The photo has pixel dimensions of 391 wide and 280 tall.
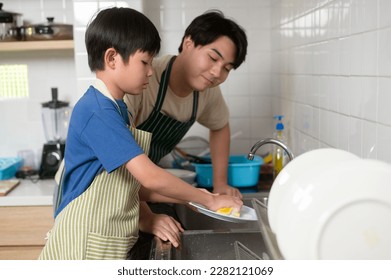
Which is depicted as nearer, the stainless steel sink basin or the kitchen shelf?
the stainless steel sink basin

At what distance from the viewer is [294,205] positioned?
72 centimetres

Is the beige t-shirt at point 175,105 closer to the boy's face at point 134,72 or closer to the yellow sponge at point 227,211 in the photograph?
the boy's face at point 134,72

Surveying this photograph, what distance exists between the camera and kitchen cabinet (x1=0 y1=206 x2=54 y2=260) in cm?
206

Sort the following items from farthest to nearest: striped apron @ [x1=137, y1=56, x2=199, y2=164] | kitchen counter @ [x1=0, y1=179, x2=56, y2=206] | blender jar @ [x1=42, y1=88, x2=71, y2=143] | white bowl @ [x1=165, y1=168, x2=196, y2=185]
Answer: blender jar @ [x1=42, y1=88, x2=71, y2=143] → kitchen counter @ [x1=0, y1=179, x2=56, y2=206] → white bowl @ [x1=165, y1=168, x2=196, y2=185] → striped apron @ [x1=137, y1=56, x2=199, y2=164]

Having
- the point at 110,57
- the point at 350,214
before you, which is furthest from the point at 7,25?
the point at 350,214

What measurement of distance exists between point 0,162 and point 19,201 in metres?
0.47

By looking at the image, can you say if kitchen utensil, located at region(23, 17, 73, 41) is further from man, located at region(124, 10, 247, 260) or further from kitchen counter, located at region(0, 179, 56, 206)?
man, located at region(124, 10, 247, 260)

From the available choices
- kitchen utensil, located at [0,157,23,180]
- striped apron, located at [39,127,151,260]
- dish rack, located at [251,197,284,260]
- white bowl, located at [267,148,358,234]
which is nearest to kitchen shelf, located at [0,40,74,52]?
kitchen utensil, located at [0,157,23,180]

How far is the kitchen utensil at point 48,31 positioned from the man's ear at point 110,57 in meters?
1.22

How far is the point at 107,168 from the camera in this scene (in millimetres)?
1099

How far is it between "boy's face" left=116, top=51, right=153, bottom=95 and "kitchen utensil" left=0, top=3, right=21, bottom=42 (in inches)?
52.8

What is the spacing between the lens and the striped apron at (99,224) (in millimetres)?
1156

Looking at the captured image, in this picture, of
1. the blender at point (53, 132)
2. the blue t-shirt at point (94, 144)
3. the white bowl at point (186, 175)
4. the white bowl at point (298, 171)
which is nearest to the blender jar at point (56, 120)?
the blender at point (53, 132)
